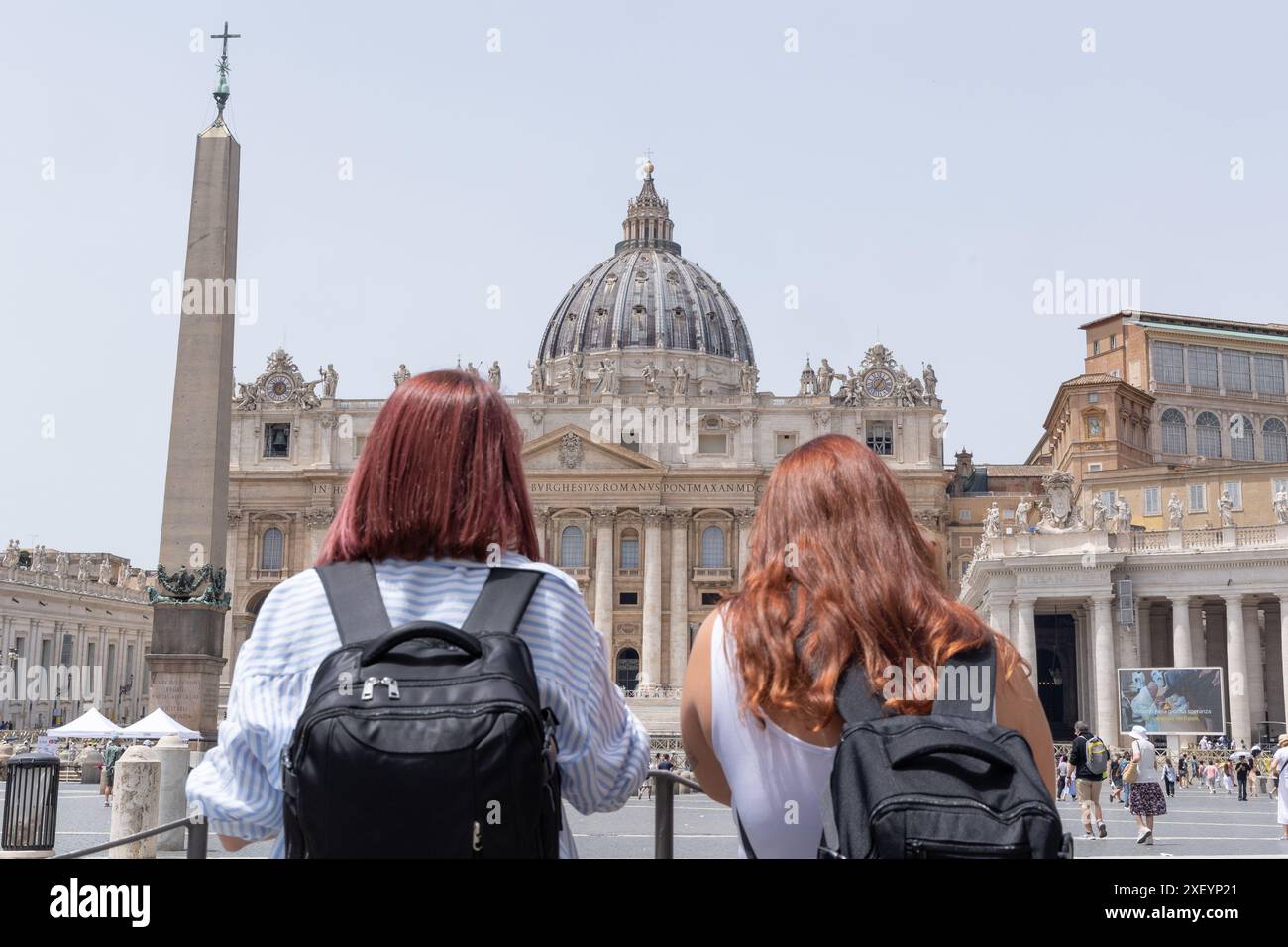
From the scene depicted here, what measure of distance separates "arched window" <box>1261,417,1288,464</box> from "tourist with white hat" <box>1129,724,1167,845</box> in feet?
166

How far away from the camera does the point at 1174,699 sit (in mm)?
32625

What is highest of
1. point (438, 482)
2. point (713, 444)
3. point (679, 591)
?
point (713, 444)

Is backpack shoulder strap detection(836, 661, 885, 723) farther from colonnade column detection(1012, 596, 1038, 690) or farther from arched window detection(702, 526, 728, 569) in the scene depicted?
arched window detection(702, 526, 728, 569)

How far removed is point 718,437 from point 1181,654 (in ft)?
120

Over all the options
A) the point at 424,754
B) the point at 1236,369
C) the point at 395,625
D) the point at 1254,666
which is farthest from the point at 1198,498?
the point at 424,754

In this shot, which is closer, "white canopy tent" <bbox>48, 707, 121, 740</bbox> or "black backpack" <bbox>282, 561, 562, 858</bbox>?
"black backpack" <bbox>282, 561, 562, 858</bbox>

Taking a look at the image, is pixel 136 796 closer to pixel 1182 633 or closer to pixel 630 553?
pixel 1182 633

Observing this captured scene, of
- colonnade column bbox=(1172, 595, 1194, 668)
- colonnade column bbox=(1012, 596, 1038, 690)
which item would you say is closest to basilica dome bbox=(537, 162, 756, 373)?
colonnade column bbox=(1012, 596, 1038, 690)

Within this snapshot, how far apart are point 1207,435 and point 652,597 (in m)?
25.9

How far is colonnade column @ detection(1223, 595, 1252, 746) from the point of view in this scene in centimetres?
3812

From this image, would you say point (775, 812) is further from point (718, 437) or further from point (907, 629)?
point (718, 437)

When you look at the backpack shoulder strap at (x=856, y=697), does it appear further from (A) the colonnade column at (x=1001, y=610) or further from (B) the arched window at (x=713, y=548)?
(B) the arched window at (x=713, y=548)
